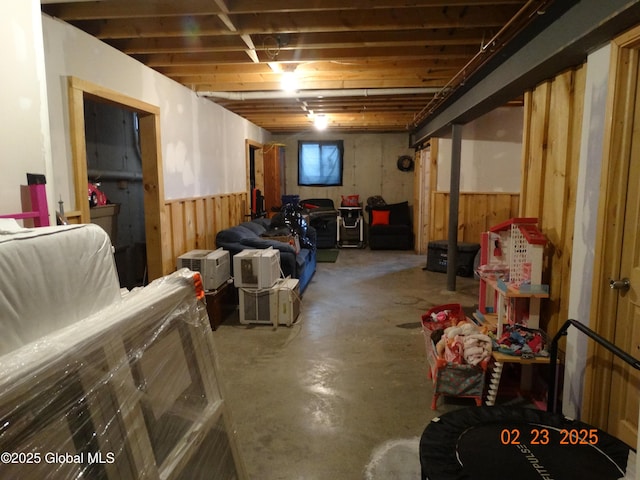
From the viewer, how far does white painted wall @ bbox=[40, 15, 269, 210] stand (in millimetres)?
2635

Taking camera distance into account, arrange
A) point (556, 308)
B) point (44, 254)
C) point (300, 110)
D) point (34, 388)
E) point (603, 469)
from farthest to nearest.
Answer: point (300, 110)
point (556, 308)
point (603, 469)
point (44, 254)
point (34, 388)

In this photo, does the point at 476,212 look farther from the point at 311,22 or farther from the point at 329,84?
the point at 311,22

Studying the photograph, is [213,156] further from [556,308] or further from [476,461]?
[476,461]

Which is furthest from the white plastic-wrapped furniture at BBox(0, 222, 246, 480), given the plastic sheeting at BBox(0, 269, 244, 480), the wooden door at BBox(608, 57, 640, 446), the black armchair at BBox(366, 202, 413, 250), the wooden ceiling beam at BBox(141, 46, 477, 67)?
the black armchair at BBox(366, 202, 413, 250)

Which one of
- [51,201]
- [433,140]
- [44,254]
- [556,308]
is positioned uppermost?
[433,140]

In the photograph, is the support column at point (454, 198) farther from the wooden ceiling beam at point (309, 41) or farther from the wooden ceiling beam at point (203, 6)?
the wooden ceiling beam at point (203, 6)

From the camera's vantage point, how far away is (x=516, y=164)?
6.34 m

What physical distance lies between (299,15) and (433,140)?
4.51 meters

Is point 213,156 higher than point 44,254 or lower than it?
higher

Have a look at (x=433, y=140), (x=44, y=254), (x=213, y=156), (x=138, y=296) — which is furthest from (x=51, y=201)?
(x=433, y=140)

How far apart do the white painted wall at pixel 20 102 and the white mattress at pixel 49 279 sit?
1.32 feet

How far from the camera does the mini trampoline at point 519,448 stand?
1434 millimetres

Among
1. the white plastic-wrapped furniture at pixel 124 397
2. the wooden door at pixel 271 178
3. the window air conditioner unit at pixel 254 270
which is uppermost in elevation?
the wooden door at pixel 271 178

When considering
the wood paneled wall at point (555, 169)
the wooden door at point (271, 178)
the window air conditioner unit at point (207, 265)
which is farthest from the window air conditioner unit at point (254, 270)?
the wooden door at point (271, 178)
